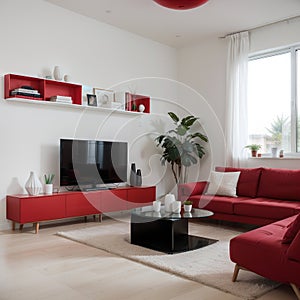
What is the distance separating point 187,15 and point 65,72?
199cm

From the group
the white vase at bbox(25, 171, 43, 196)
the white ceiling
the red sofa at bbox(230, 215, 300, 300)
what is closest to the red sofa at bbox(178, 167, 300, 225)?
the red sofa at bbox(230, 215, 300, 300)

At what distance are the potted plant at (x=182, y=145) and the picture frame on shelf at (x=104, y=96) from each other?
45.0 inches

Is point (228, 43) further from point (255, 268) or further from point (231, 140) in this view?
point (255, 268)

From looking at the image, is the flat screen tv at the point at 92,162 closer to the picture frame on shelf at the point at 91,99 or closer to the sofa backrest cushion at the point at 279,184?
the picture frame on shelf at the point at 91,99

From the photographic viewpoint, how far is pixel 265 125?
5.86 meters

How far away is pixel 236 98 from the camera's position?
6.01m

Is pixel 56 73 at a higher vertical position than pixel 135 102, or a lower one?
higher

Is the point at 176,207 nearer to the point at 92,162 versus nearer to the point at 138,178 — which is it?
the point at 92,162

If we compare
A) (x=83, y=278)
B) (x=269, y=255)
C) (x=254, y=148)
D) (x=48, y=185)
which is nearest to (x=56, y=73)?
(x=48, y=185)

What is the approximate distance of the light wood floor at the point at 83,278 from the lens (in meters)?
2.55

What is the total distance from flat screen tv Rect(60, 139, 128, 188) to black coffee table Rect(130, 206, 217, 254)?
56.6 inches

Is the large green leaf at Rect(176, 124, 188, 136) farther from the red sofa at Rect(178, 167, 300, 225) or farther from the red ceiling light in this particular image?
the red ceiling light

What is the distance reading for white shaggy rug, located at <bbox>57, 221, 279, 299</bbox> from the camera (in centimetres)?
271

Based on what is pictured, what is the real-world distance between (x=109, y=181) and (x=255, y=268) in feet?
10.8
